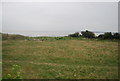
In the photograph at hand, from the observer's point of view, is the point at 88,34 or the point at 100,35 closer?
the point at 100,35

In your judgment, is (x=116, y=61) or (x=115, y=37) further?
(x=115, y=37)

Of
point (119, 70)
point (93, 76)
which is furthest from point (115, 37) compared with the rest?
point (93, 76)

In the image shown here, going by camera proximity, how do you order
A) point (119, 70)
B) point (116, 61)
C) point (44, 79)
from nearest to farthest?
point (44, 79) < point (119, 70) < point (116, 61)

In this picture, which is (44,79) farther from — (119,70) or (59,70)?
(119,70)

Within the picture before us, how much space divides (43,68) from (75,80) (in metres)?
2.68

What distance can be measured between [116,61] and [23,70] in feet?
24.6

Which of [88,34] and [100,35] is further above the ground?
[88,34]

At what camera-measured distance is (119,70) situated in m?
9.93

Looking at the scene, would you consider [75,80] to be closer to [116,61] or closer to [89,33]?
[116,61]

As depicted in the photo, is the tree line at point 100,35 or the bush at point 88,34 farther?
the bush at point 88,34

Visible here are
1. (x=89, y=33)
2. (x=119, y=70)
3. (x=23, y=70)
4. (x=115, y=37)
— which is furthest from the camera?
(x=89, y=33)

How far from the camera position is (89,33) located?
36.4m

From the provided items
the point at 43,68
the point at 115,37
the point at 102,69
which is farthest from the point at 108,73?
the point at 115,37

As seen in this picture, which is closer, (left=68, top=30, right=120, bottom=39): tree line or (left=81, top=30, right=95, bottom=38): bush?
(left=68, top=30, right=120, bottom=39): tree line
